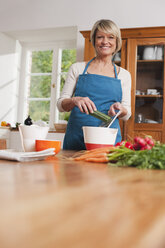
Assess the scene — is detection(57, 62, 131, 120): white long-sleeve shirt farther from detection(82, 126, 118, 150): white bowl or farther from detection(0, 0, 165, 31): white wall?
Answer: detection(0, 0, 165, 31): white wall

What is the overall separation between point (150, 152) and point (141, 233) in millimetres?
581

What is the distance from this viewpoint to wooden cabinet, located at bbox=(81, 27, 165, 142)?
3330mm

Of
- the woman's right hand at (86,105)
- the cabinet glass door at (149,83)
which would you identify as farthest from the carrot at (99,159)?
the cabinet glass door at (149,83)

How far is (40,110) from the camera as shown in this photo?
4.57 meters

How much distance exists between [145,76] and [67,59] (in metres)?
1.47

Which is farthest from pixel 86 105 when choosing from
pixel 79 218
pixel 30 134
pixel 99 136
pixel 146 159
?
pixel 79 218

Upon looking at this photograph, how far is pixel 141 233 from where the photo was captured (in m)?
0.21

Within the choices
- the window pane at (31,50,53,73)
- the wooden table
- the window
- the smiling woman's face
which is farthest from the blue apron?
the window pane at (31,50,53,73)

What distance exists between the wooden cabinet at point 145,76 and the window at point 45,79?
102 cm

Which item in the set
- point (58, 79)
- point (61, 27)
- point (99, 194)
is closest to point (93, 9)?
point (61, 27)

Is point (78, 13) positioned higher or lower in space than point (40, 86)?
higher

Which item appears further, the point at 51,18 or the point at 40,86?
the point at 40,86

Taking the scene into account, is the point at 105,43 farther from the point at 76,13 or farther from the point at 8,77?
the point at 8,77

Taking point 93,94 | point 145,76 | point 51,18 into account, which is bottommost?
point 93,94
